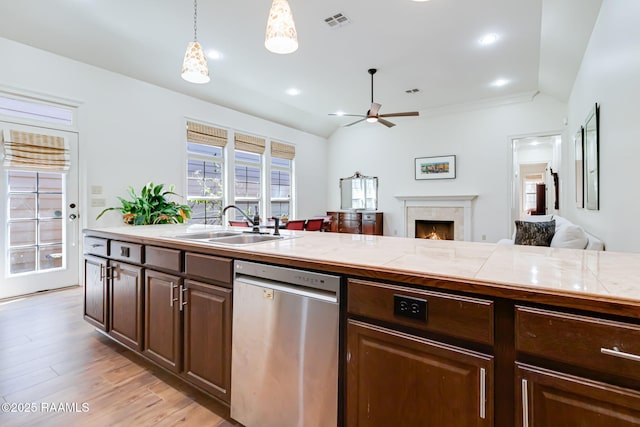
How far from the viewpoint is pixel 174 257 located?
5.73ft

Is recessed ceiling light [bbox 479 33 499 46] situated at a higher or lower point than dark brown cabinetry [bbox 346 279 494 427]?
higher

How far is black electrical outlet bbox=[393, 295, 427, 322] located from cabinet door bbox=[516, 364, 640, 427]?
0.92ft

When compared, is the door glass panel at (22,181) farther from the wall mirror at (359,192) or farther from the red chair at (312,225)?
the wall mirror at (359,192)

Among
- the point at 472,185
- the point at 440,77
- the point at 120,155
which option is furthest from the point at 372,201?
the point at 120,155

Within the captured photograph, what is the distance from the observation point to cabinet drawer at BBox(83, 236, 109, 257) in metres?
2.25

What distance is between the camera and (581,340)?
2.45 feet

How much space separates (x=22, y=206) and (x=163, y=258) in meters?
3.17

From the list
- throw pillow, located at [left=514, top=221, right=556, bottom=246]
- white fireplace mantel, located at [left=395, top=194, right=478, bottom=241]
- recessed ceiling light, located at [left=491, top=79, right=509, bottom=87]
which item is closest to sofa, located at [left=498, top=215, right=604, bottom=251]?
throw pillow, located at [left=514, top=221, right=556, bottom=246]

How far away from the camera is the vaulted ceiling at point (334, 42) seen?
125 inches

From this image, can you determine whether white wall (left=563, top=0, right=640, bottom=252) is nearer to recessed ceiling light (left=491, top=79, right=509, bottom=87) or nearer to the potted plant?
recessed ceiling light (left=491, top=79, right=509, bottom=87)

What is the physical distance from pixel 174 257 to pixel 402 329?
1335mm

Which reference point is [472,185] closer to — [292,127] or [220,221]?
[292,127]

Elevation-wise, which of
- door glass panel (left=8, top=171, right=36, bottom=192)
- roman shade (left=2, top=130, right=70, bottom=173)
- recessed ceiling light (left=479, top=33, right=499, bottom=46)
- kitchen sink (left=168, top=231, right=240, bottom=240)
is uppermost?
recessed ceiling light (left=479, top=33, right=499, bottom=46)

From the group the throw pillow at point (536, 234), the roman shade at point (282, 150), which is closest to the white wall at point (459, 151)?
the roman shade at point (282, 150)
